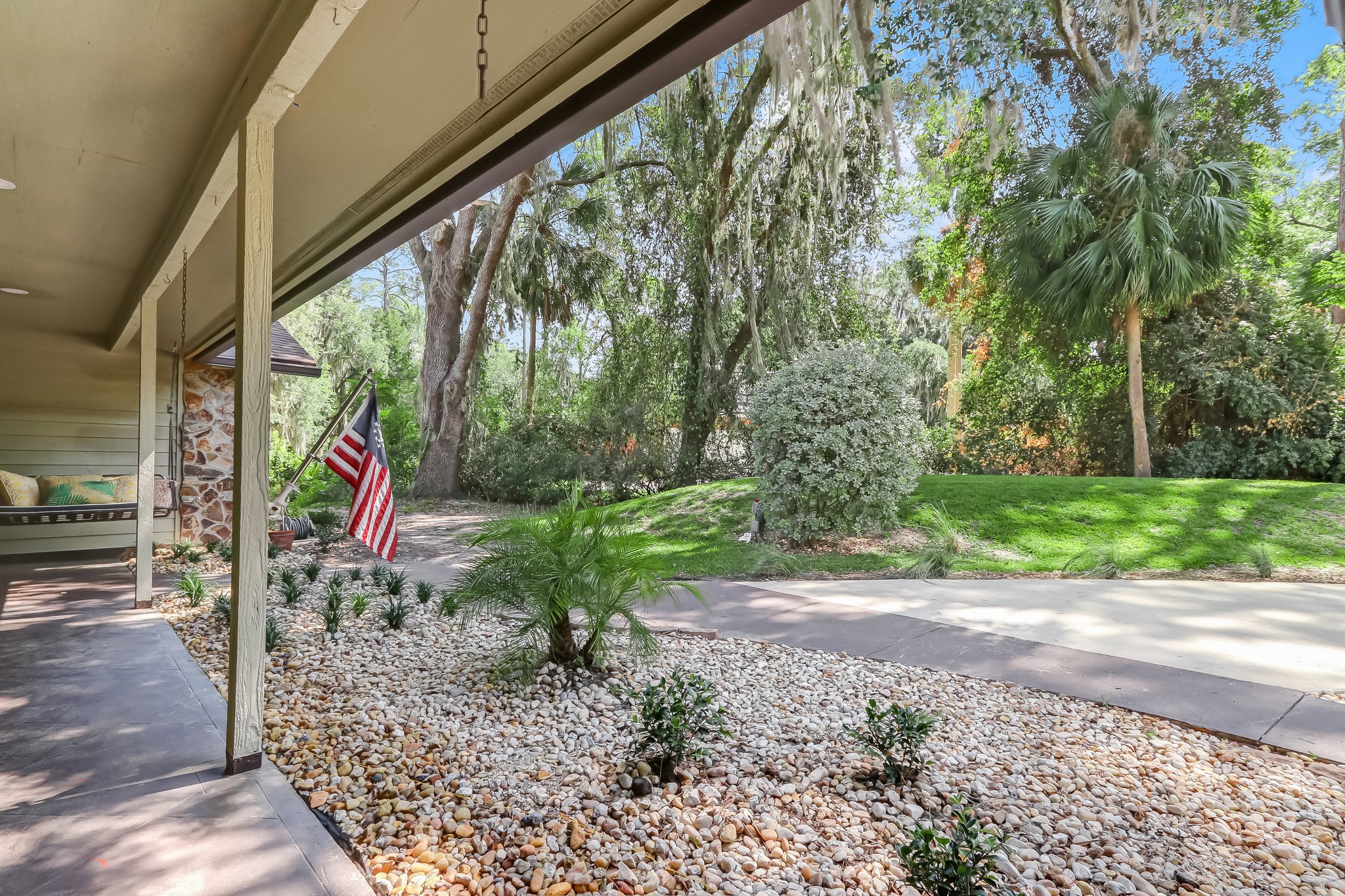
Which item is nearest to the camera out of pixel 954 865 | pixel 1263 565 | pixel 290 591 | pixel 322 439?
pixel 954 865

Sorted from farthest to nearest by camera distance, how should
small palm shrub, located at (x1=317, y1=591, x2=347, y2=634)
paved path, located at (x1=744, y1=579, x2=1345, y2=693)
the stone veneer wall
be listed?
the stone veneer wall < small palm shrub, located at (x1=317, y1=591, x2=347, y2=634) < paved path, located at (x1=744, y1=579, x2=1345, y2=693)

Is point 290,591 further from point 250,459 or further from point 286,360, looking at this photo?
point 286,360

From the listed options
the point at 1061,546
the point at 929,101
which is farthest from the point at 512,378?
the point at 1061,546

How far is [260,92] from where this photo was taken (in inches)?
78.9

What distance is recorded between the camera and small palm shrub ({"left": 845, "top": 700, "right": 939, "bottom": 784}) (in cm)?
223

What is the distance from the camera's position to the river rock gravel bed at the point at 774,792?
1.81 m

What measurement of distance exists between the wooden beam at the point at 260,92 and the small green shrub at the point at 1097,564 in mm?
6081

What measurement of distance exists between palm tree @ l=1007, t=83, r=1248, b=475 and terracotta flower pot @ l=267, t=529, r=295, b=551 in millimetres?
9800

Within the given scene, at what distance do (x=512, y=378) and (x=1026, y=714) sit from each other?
1428 cm

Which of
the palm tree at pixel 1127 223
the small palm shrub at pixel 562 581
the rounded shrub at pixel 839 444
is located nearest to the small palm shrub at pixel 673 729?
the small palm shrub at pixel 562 581

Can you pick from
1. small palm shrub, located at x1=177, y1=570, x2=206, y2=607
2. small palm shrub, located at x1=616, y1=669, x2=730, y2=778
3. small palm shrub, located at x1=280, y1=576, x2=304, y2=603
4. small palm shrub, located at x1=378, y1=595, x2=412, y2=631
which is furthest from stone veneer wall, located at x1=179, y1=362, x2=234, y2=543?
small palm shrub, located at x1=616, y1=669, x2=730, y2=778

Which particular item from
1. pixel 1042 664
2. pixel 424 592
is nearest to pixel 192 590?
pixel 424 592

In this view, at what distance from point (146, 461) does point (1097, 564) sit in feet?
24.3

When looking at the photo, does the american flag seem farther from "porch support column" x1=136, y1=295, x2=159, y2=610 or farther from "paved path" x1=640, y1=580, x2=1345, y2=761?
"paved path" x1=640, y1=580, x2=1345, y2=761
